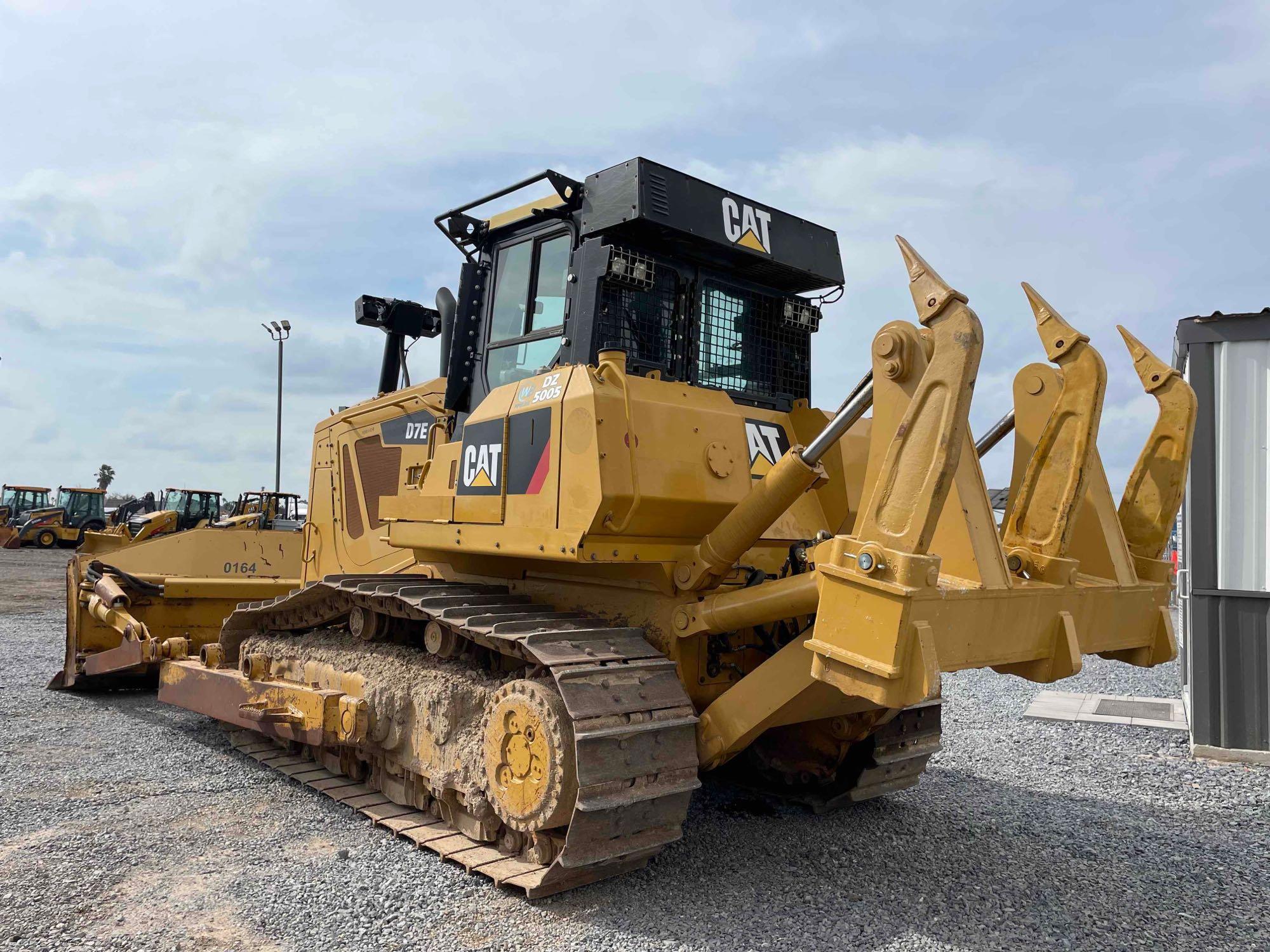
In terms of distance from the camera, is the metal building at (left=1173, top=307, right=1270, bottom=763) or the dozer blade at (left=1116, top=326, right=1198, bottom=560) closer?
the dozer blade at (left=1116, top=326, right=1198, bottom=560)

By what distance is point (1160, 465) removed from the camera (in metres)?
4.59

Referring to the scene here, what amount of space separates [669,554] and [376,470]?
3228 millimetres

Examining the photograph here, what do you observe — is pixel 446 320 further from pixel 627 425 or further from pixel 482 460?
pixel 627 425

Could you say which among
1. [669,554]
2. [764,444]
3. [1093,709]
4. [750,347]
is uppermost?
[750,347]

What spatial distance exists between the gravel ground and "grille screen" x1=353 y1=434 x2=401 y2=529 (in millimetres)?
1935

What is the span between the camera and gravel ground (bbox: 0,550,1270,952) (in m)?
3.91

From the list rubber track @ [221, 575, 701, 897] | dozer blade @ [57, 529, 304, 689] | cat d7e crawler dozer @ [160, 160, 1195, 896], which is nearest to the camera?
cat d7e crawler dozer @ [160, 160, 1195, 896]

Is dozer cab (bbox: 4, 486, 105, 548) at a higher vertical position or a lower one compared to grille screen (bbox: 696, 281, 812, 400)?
lower

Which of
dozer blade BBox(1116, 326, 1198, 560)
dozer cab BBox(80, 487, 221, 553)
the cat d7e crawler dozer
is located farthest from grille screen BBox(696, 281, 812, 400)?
dozer cab BBox(80, 487, 221, 553)

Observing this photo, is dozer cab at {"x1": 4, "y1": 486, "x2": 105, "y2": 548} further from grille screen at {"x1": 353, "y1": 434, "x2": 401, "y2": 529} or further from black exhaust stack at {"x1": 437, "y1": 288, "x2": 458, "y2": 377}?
black exhaust stack at {"x1": 437, "y1": 288, "x2": 458, "y2": 377}

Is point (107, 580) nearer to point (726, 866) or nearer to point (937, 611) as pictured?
point (726, 866)

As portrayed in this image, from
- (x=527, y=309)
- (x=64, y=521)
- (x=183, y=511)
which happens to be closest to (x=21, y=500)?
(x=64, y=521)

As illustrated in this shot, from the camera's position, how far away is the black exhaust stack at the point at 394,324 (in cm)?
718

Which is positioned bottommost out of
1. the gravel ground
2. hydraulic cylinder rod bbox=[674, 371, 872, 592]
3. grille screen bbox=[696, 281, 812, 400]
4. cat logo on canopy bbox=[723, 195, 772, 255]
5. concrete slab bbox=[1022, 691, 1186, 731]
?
concrete slab bbox=[1022, 691, 1186, 731]
